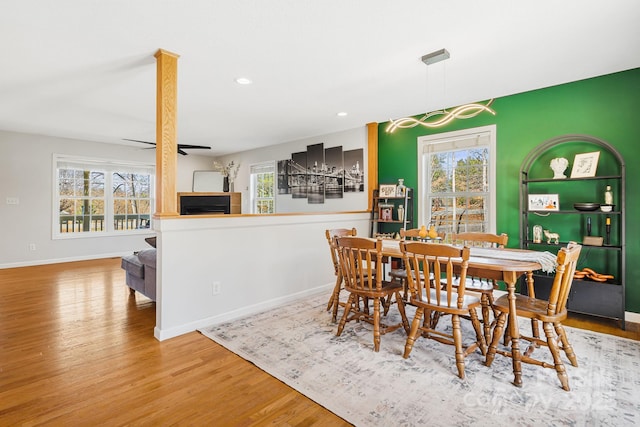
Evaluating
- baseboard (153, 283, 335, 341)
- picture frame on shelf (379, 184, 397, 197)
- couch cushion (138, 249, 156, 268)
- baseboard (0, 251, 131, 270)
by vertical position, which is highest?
picture frame on shelf (379, 184, 397, 197)

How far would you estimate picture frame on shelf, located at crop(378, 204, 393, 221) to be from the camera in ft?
16.7

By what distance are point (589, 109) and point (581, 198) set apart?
975mm

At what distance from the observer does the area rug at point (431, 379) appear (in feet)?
6.10

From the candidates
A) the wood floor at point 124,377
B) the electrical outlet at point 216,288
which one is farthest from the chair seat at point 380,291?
the electrical outlet at point 216,288

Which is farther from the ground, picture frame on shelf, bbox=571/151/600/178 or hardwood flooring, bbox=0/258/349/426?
picture frame on shelf, bbox=571/151/600/178

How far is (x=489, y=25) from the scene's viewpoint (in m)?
2.48

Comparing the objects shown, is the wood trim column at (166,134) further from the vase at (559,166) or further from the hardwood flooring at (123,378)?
the vase at (559,166)

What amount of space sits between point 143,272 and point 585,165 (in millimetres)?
5155

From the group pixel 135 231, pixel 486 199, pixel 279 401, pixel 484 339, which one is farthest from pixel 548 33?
pixel 135 231

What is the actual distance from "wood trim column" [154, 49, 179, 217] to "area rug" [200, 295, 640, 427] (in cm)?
130

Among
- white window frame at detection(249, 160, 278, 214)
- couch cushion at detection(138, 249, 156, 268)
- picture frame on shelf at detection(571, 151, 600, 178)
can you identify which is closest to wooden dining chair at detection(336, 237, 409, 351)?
couch cushion at detection(138, 249, 156, 268)

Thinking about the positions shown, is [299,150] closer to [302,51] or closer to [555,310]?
[302,51]

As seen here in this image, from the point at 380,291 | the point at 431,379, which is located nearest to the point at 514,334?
the point at 431,379

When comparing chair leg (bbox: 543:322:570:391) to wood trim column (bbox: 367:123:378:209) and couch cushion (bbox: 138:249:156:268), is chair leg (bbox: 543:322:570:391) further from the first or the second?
couch cushion (bbox: 138:249:156:268)
